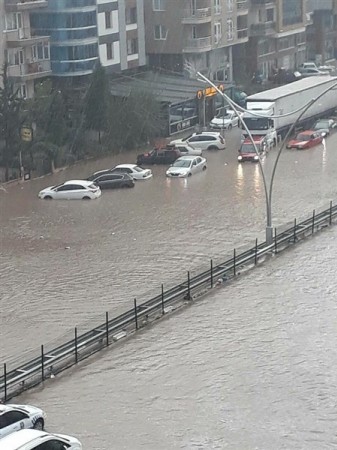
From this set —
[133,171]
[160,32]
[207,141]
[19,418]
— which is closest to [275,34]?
[160,32]

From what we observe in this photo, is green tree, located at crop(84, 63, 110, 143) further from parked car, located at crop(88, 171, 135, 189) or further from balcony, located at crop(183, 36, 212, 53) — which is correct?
balcony, located at crop(183, 36, 212, 53)

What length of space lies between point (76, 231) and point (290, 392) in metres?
11.2

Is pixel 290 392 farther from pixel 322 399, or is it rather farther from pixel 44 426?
pixel 44 426

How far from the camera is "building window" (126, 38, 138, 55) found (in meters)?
42.4

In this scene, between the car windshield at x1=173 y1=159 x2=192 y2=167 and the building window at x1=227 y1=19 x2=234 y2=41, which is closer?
the car windshield at x1=173 y1=159 x2=192 y2=167

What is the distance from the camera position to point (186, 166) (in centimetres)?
3234

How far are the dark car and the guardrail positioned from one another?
10036 mm

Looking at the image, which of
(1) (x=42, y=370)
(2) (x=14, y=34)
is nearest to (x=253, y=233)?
(1) (x=42, y=370)

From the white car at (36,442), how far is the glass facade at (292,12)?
4196cm

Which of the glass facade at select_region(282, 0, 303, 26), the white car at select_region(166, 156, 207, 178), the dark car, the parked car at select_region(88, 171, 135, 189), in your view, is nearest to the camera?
the parked car at select_region(88, 171, 135, 189)

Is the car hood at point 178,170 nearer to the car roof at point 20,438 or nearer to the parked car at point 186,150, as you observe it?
the parked car at point 186,150

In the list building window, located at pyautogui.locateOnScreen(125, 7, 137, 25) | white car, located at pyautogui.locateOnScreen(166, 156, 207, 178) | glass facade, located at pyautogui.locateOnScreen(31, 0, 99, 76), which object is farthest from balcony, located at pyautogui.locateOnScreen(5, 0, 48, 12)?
white car, located at pyautogui.locateOnScreen(166, 156, 207, 178)

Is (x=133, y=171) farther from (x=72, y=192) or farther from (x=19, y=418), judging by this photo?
(x=19, y=418)

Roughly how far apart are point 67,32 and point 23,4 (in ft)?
6.57
